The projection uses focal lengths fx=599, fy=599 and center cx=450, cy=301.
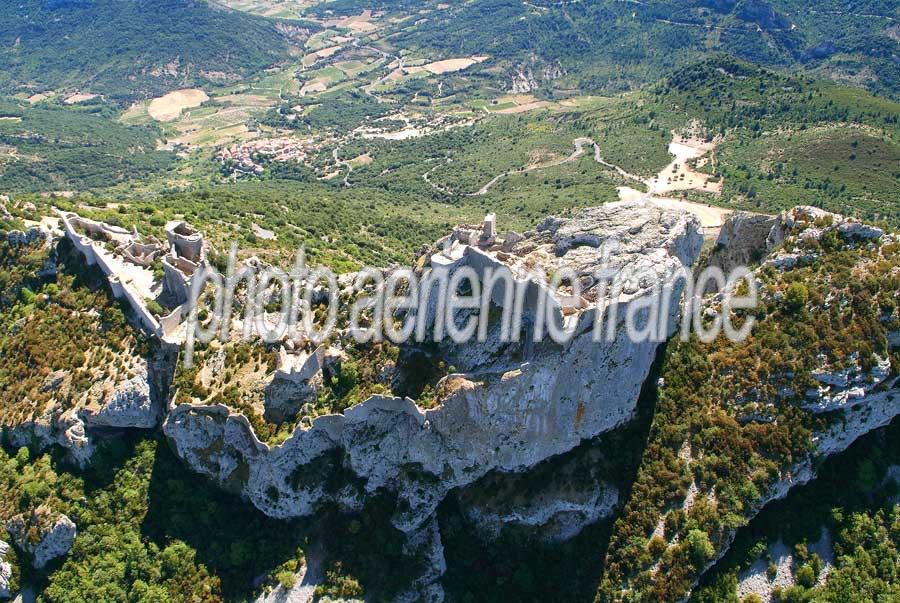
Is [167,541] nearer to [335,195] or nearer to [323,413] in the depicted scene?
[323,413]

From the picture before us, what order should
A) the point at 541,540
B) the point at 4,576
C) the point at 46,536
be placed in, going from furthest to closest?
the point at 4,576, the point at 46,536, the point at 541,540

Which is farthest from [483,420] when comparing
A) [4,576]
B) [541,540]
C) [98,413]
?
[4,576]

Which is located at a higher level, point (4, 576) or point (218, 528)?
point (218, 528)

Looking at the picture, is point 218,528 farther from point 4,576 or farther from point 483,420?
point 483,420

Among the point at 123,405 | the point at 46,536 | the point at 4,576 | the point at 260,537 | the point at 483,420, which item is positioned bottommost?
the point at 4,576

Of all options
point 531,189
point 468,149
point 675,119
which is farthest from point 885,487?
point 468,149
